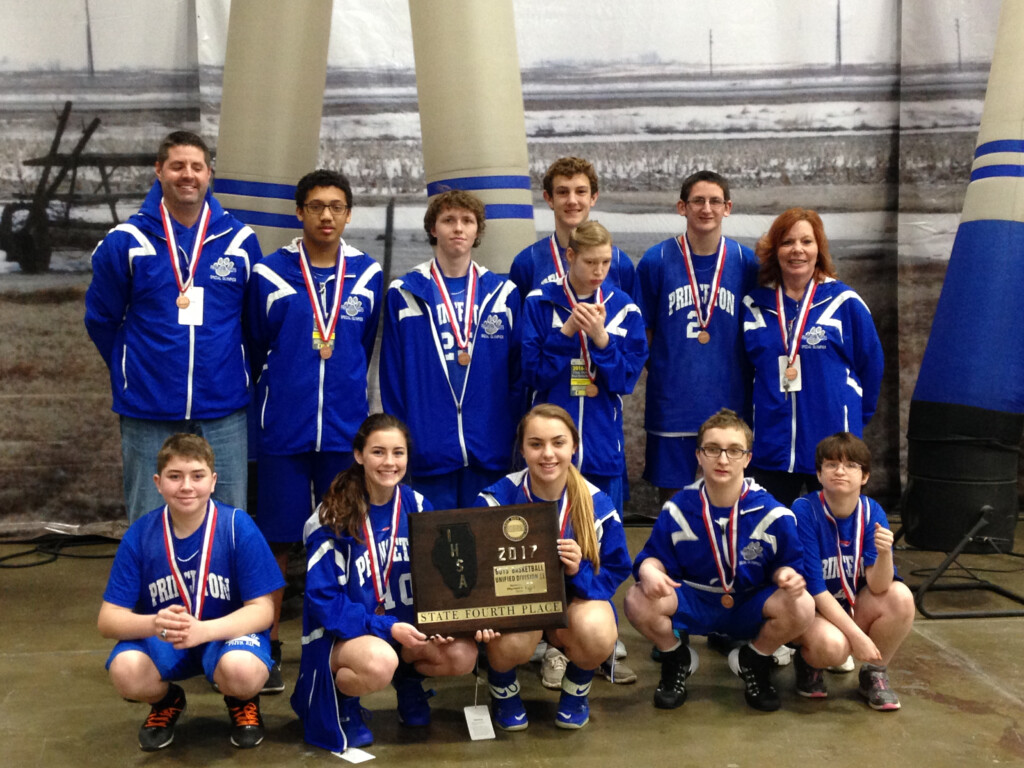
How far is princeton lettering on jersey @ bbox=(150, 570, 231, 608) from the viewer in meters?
3.36

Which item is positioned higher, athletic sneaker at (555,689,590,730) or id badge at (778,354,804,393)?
id badge at (778,354,804,393)

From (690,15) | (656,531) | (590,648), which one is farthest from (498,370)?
(690,15)

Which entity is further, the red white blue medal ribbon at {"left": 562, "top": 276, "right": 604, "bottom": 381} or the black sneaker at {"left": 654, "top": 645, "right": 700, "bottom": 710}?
the red white blue medal ribbon at {"left": 562, "top": 276, "right": 604, "bottom": 381}

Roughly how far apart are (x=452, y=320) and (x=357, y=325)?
398mm

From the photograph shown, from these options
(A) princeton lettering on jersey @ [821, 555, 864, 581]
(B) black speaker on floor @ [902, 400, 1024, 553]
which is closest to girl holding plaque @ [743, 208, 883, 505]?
(A) princeton lettering on jersey @ [821, 555, 864, 581]

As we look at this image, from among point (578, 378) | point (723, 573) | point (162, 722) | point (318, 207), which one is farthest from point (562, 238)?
point (162, 722)

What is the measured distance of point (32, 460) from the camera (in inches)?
247

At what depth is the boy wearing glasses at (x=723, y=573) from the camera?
357 cm

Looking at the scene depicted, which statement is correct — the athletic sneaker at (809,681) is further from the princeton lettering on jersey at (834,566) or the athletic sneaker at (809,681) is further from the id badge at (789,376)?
the id badge at (789,376)

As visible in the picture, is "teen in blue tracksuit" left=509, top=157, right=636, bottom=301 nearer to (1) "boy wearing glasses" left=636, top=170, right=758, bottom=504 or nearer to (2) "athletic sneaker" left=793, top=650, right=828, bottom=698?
(1) "boy wearing glasses" left=636, top=170, right=758, bottom=504

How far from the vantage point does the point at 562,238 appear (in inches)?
167

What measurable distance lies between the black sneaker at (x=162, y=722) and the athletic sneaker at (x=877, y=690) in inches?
95.2

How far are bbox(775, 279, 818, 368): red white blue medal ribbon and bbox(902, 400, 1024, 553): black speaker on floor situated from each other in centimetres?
120

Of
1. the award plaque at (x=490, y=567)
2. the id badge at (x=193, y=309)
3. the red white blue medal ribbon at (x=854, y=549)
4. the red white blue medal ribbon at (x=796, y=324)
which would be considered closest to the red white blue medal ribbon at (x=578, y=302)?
the award plaque at (x=490, y=567)
